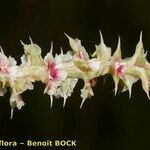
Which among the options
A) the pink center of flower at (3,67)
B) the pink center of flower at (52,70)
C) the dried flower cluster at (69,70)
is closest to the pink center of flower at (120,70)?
the dried flower cluster at (69,70)

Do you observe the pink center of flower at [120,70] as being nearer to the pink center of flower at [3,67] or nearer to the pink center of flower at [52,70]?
the pink center of flower at [52,70]

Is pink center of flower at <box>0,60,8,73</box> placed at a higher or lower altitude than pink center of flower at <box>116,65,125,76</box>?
higher

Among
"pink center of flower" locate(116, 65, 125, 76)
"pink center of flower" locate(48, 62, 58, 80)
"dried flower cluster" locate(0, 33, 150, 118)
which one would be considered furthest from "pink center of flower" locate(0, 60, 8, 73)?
"pink center of flower" locate(116, 65, 125, 76)

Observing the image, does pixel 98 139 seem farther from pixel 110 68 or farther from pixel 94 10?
pixel 94 10

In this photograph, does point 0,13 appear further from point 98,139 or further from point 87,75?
point 98,139

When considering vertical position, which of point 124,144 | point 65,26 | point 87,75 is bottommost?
point 124,144

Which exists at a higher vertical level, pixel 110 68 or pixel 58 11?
pixel 58 11

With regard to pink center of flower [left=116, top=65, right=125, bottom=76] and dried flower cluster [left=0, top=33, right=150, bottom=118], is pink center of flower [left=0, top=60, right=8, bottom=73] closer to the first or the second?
dried flower cluster [left=0, top=33, right=150, bottom=118]

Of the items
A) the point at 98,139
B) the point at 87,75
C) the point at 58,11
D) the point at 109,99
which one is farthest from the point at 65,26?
the point at 98,139

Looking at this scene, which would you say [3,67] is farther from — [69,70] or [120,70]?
[120,70]
